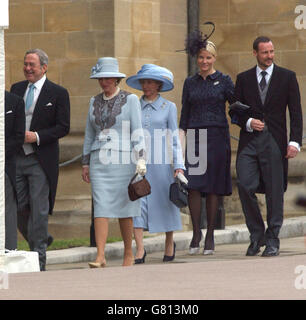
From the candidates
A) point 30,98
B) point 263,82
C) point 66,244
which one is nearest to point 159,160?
point 263,82

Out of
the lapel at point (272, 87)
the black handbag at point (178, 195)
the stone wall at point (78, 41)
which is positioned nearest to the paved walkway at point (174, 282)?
the black handbag at point (178, 195)

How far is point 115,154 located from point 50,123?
0.70 meters

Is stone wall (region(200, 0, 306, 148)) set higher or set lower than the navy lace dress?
higher

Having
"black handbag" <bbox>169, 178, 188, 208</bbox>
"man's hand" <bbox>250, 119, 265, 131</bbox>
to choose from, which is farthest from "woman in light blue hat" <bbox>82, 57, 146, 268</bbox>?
"man's hand" <bbox>250, 119, 265, 131</bbox>

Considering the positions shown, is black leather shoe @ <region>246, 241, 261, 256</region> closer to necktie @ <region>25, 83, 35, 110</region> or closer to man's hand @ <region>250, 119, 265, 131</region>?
man's hand @ <region>250, 119, 265, 131</region>

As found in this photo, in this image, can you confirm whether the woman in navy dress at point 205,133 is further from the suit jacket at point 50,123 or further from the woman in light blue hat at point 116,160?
the suit jacket at point 50,123

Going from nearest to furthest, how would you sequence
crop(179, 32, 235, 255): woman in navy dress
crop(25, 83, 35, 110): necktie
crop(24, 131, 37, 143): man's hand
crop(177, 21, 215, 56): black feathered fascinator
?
1. crop(24, 131, 37, 143): man's hand
2. crop(25, 83, 35, 110): necktie
3. crop(179, 32, 235, 255): woman in navy dress
4. crop(177, 21, 215, 56): black feathered fascinator

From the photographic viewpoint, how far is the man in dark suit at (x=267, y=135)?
1240 cm

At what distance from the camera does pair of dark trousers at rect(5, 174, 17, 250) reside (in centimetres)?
1111

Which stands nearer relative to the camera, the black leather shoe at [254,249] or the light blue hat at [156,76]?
the black leather shoe at [254,249]

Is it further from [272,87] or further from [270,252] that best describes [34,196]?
[272,87]

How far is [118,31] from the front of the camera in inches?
596

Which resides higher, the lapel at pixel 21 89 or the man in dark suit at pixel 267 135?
the lapel at pixel 21 89
